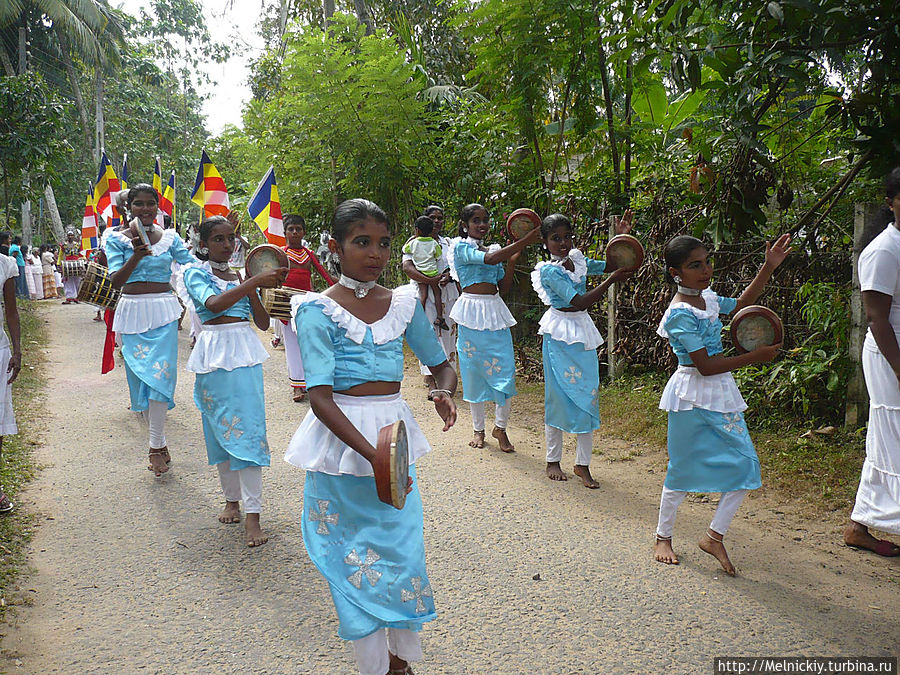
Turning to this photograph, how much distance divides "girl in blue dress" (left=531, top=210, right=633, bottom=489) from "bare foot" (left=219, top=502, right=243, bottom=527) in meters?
2.31

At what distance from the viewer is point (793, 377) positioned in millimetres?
5945

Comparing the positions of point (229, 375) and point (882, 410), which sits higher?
point (229, 375)

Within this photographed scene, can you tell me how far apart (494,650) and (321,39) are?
10126mm

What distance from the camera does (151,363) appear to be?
19.3ft

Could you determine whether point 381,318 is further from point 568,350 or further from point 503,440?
point 503,440

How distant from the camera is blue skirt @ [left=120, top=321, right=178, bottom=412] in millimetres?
5805

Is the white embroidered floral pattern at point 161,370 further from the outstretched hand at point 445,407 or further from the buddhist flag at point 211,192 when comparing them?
the outstretched hand at point 445,407

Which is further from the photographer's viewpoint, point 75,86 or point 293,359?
point 75,86

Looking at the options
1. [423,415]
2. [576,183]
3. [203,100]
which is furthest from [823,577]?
[203,100]

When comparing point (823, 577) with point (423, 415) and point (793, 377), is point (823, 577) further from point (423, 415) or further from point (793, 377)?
point (423, 415)

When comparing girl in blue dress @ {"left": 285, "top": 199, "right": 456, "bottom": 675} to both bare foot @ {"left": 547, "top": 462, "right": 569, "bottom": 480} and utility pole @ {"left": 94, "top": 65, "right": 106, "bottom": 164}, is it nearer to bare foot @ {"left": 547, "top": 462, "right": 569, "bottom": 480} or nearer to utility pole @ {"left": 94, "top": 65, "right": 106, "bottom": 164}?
bare foot @ {"left": 547, "top": 462, "right": 569, "bottom": 480}

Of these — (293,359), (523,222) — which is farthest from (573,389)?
(293,359)

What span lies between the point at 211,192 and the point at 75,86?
2419 cm

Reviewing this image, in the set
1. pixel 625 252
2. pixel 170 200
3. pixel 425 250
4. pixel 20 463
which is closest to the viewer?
pixel 625 252
